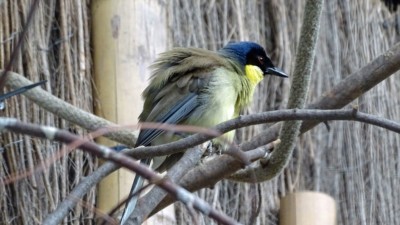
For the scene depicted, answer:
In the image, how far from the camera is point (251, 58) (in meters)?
3.58

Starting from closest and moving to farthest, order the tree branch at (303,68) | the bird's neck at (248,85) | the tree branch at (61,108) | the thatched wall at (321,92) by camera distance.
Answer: the tree branch at (303,68) → the tree branch at (61,108) → the bird's neck at (248,85) → the thatched wall at (321,92)

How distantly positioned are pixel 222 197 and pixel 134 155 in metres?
2.03

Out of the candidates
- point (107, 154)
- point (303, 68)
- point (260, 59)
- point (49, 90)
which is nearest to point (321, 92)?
point (260, 59)

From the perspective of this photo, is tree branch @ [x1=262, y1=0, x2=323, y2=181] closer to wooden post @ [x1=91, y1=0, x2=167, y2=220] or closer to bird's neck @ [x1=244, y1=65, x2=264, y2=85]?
bird's neck @ [x1=244, y1=65, x2=264, y2=85]

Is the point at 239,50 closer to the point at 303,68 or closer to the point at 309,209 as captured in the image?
the point at 309,209

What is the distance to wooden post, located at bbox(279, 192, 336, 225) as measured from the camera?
3.90 metres

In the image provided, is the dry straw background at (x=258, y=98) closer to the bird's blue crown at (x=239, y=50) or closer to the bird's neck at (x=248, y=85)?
the bird's blue crown at (x=239, y=50)

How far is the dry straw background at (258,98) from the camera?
3674 mm

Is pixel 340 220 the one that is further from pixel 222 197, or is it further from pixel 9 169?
pixel 9 169

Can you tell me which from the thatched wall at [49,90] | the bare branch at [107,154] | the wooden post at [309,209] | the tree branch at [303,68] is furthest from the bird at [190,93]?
the bare branch at [107,154]

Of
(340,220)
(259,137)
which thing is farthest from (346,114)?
(340,220)

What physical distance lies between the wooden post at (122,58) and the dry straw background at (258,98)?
3.6 inches

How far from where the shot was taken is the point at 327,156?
4.46 metres

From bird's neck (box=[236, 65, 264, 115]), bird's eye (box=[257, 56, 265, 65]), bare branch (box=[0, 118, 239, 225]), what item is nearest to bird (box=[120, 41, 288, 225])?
bird's neck (box=[236, 65, 264, 115])
